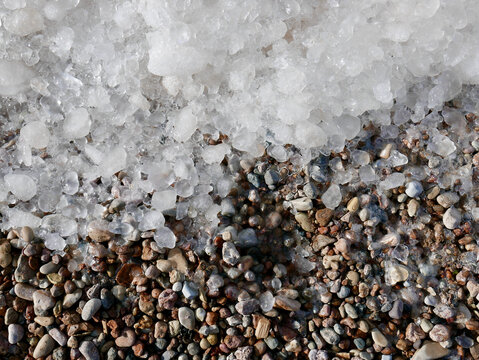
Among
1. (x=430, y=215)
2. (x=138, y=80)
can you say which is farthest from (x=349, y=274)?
(x=138, y=80)

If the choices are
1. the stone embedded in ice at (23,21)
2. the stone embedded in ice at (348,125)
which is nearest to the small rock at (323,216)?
the stone embedded in ice at (348,125)

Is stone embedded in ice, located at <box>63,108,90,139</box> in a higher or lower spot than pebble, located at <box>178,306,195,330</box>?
higher

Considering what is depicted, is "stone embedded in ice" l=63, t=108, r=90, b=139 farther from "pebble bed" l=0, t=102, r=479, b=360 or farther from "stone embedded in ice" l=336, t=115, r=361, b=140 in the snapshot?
"stone embedded in ice" l=336, t=115, r=361, b=140

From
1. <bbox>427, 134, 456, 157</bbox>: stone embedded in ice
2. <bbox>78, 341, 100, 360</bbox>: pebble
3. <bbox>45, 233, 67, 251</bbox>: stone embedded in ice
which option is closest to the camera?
<bbox>78, 341, 100, 360</bbox>: pebble

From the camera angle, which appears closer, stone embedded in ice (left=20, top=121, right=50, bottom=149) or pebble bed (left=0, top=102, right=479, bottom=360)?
pebble bed (left=0, top=102, right=479, bottom=360)

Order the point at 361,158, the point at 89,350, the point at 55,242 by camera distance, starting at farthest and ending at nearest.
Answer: the point at 361,158 → the point at 55,242 → the point at 89,350

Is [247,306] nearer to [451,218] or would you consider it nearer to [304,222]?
[304,222]

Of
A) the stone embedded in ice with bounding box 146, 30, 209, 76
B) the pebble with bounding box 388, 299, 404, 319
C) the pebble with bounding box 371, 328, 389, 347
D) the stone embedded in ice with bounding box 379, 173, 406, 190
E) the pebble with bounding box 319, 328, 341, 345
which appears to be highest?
the stone embedded in ice with bounding box 146, 30, 209, 76

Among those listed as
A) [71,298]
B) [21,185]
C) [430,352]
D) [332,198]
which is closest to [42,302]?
[71,298]

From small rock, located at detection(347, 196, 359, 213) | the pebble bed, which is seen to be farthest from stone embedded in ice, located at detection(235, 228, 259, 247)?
small rock, located at detection(347, 196, 359, 213)
